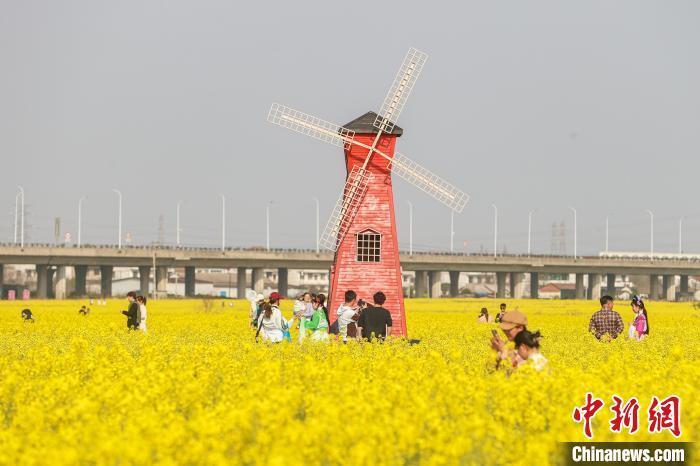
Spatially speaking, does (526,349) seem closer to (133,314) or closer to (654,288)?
(133,314)

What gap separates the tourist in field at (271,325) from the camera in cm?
2560

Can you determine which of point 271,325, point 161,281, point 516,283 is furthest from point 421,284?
point 271,325

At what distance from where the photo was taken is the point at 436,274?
495ft

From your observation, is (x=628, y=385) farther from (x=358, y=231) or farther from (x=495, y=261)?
(x=495, y=261)

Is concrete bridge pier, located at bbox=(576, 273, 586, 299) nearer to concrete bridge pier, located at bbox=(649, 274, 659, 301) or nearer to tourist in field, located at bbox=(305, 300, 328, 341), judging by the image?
concrete bridge pier, located at bbox=(649, 274, 659, 301)

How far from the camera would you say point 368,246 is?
3962 cm

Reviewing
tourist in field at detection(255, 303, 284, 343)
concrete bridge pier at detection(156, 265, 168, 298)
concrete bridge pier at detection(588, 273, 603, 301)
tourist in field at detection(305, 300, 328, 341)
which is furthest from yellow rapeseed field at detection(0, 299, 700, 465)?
concrete bridge pier at detection(588, 273, 603, 301)

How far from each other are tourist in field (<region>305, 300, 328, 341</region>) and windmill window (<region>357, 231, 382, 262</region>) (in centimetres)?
1303

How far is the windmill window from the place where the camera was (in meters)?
39.4

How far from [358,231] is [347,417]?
27.9 metres

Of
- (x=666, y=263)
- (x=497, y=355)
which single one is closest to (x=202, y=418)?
(x=497, y=355)

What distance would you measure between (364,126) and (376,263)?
16.3 ft

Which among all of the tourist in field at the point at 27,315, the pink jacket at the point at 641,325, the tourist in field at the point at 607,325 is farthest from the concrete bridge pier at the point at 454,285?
the tourist in field at the point at 607,325

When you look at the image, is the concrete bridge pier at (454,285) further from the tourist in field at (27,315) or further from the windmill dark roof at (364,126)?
the windmill dark roof at (364,126)
